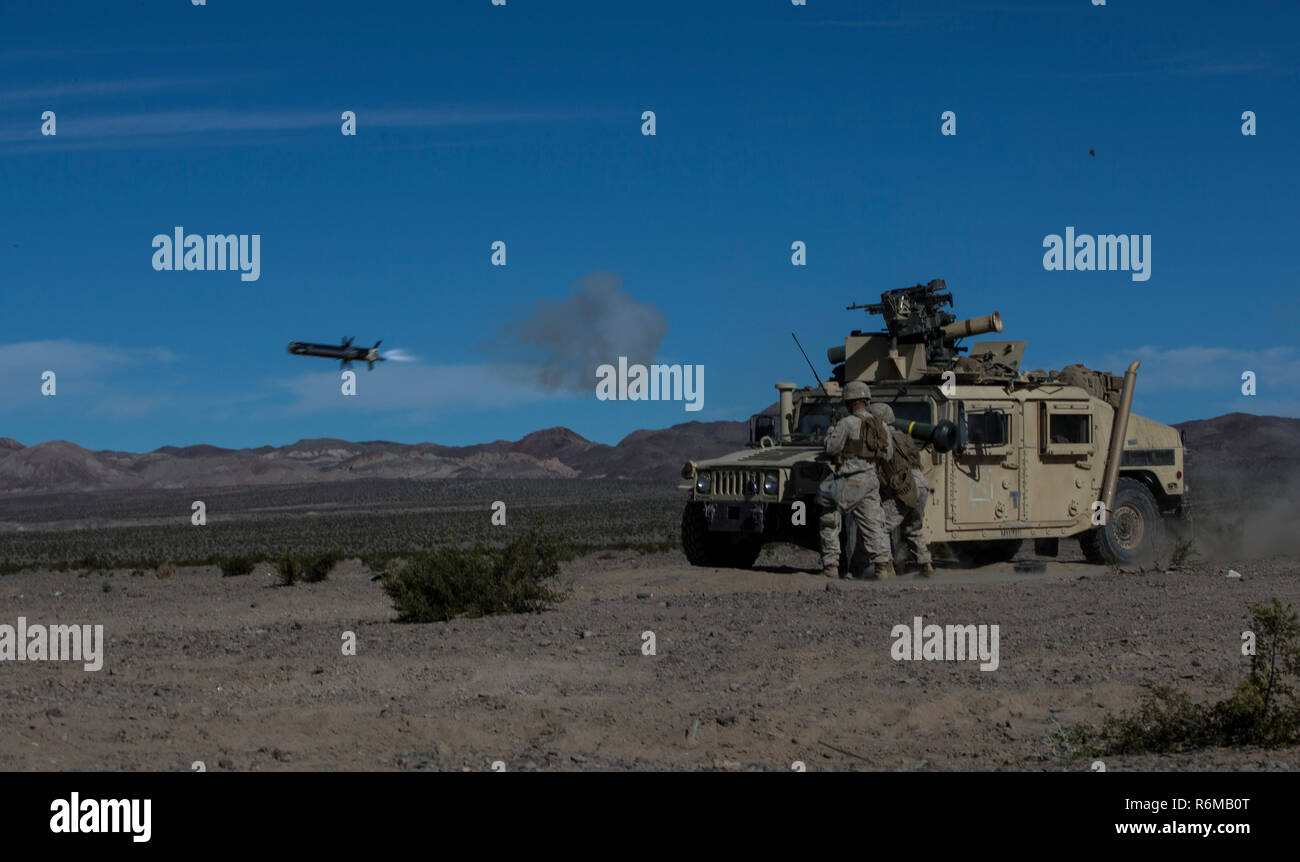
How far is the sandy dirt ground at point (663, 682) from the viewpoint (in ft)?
24.0

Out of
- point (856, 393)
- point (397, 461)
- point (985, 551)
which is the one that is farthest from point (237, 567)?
point (397, 461)

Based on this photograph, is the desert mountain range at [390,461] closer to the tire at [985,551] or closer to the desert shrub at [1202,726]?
the tire at [985,551]

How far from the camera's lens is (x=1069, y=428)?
54.7ft

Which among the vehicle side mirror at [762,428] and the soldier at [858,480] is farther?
the vehicle side mirror at [762,428]

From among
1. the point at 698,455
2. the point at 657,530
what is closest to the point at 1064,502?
the point at 657,530

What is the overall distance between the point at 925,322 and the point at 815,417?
65.2 inches

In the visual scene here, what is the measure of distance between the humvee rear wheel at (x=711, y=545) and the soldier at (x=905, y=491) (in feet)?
6.63

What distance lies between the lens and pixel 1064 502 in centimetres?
1666

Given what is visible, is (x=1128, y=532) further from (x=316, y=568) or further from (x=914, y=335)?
(x=316, y=568)

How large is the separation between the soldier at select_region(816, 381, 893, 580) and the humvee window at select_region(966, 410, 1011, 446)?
5.10 ft

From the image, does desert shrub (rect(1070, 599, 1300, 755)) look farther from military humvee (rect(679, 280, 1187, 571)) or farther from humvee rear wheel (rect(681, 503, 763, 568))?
humvee rear wheel (rect(681, 503, 763, 568))

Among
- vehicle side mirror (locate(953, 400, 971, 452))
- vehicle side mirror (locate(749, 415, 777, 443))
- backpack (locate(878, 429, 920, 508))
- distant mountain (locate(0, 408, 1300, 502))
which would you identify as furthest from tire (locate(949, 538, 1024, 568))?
distant mountain (locate(0, 408, 1300, 502))

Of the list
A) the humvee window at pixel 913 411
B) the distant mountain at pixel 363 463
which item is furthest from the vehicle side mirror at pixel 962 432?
the distant mountain at pixel 363 463
